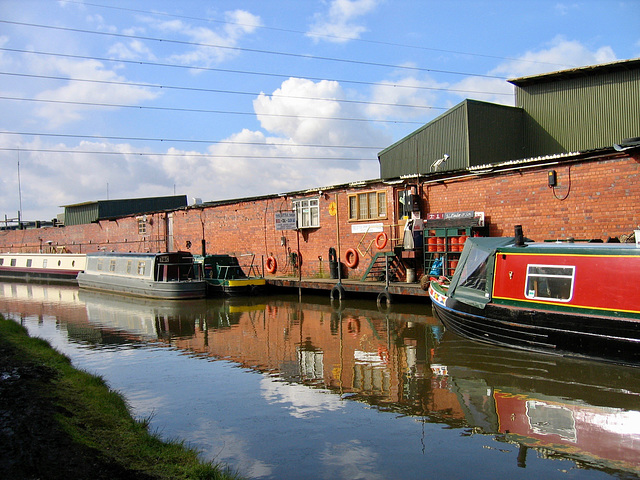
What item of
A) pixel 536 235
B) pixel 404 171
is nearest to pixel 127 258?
pixel 404 171

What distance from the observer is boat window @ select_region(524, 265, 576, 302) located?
8.84 meters

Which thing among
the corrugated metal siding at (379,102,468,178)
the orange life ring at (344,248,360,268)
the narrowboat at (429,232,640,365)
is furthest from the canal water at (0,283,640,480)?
the corrugated metal siding at (379,102,468,178)

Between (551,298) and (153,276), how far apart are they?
15.9 meters

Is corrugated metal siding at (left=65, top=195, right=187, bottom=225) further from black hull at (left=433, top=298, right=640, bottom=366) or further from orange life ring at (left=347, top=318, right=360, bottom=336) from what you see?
black hull at (left=433, top=298, right=640, bottom=366)

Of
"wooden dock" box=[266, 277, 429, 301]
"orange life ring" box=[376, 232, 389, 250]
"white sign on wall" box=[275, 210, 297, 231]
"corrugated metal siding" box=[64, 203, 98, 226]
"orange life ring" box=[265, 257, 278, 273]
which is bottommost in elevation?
"wooden dock" box=[266, 277, 429, 301]

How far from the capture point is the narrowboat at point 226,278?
20516mm

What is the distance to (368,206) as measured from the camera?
63.3 feet

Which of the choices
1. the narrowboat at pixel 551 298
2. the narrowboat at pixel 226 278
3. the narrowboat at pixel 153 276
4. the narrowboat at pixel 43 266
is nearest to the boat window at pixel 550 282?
the narrowboat at pixel 551 298

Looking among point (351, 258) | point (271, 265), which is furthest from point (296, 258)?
point (351, 258)

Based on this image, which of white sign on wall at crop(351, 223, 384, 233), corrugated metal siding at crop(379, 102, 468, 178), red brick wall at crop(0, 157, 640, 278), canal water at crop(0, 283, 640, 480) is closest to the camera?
canal water at crop(0, 283, 640, 480)

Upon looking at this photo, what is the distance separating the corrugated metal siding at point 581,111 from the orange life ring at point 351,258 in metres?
9.39

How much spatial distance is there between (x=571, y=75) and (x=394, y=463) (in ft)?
→ 68.9

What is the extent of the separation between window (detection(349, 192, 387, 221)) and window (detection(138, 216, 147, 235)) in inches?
687

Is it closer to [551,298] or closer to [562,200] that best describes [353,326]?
[551,298]
